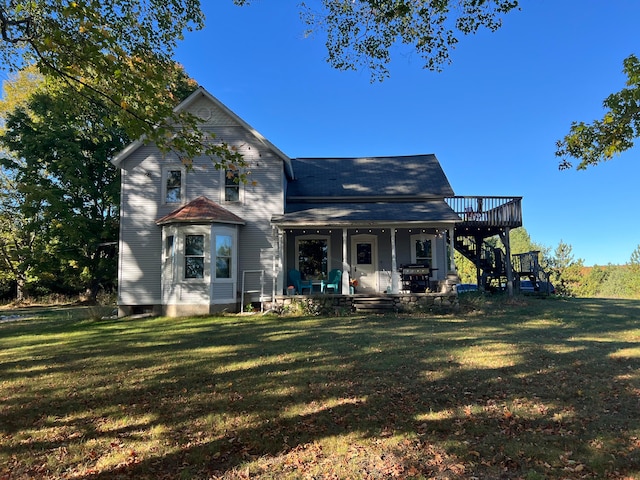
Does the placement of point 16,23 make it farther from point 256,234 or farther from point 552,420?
point 256,234

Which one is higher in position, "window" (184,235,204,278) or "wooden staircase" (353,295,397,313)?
"window" (184,235,204,278)

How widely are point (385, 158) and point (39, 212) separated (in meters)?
18.9

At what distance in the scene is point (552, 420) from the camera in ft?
13.5

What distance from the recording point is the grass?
3.32m

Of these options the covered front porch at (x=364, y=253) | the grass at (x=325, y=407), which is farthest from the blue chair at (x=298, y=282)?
the grass at (x=325, y=407)

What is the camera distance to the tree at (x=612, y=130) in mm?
5094

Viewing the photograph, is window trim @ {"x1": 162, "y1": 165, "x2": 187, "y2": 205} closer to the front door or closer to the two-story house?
the two-story house

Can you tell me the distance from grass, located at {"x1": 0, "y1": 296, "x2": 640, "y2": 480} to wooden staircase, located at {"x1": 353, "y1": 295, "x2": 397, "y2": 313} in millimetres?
4289

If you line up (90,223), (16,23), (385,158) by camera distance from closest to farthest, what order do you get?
(16,23) → (385,158) → (90,223)

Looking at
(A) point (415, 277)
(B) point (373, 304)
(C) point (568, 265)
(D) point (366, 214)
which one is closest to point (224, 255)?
(D) point (366, 214)

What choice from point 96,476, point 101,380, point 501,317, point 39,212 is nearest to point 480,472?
point 96,476

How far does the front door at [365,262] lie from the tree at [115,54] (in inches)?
368

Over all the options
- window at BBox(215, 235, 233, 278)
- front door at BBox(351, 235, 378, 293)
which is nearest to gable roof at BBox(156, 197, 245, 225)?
window at BBox(215, 235, 233, 278)

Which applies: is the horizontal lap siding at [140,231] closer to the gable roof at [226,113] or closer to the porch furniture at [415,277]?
the gable roof at [226,113]
